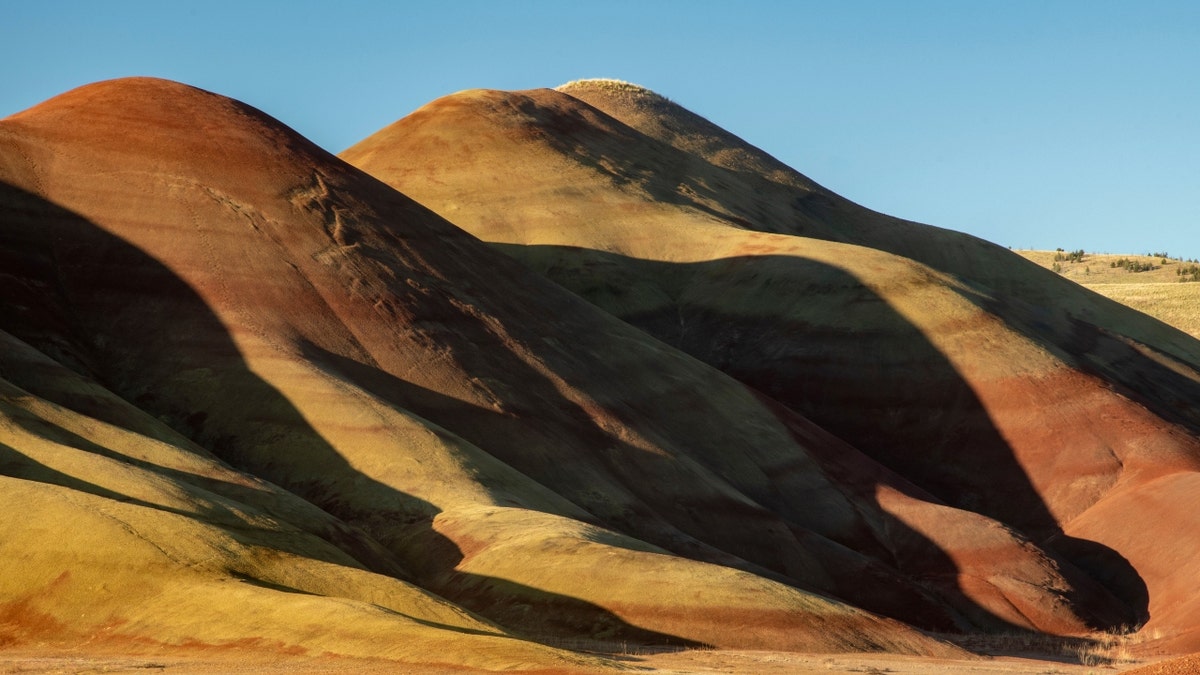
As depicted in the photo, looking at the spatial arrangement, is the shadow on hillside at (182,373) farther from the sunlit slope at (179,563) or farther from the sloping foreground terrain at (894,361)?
the sloping foreground terrain at (894,361)

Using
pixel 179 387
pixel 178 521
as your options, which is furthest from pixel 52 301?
pixel 178 521

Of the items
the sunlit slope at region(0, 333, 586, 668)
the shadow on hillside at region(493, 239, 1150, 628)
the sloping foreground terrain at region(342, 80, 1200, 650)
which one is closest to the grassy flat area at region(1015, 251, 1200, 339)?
the sloping foreground terrain at region(342, 80, 1200, 650)

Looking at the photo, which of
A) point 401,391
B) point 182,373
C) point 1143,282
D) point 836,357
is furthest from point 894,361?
point 1143,282

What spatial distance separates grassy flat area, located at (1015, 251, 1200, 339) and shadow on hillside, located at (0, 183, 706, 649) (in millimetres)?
63421

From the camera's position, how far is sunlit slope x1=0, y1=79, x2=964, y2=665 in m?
30.9

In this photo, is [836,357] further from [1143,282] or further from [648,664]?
[1143,282]

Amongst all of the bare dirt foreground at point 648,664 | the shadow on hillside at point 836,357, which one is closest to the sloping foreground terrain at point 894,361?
the shadow on hillside at point 836,357

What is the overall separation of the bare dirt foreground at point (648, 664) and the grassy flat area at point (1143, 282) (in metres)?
62.6

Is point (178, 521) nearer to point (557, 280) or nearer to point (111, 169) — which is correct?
point (111, 169)

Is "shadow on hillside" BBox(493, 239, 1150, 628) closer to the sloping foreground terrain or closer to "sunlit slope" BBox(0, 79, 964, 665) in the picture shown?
the sloping foreground terrain

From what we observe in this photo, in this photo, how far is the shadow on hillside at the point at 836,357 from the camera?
52.8 m

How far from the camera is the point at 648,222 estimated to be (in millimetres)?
67312

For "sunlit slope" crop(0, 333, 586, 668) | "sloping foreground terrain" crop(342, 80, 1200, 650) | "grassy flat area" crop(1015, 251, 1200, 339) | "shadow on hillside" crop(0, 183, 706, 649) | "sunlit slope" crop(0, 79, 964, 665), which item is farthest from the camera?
"grassy flat area" crop(1015, 251, 1200, 339)

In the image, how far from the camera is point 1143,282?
108m
